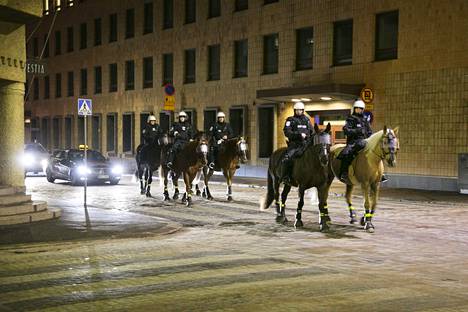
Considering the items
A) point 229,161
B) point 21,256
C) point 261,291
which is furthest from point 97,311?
point 229,161

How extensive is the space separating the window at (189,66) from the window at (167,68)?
58.7 inches

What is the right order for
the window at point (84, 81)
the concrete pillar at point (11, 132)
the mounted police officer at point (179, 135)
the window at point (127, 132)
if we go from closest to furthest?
the concrete pillar at point (11, 132) < the mounted police officer at point (179, 135) < the window at point (127, 132) < the window at point (84, 81)

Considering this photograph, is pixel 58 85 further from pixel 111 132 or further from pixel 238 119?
pixel 238 119

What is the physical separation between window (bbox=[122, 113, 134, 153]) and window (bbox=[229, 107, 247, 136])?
10.9 metres

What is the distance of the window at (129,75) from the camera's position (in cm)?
4698

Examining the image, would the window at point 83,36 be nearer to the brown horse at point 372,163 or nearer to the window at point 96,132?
the window at point 96,132

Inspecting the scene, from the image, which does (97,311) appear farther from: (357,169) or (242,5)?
(242,5)

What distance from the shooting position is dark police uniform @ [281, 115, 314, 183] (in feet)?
52.0

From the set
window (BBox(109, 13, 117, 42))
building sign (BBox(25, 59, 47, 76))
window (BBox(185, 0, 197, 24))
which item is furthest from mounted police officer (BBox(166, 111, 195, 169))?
window (BBox(109, 13, 117, 42))

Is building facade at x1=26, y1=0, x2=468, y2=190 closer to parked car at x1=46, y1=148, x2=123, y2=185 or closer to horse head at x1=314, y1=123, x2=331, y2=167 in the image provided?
parked car at x1=46, y1=148, x2=123, y2=185

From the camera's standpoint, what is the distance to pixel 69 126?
182ft

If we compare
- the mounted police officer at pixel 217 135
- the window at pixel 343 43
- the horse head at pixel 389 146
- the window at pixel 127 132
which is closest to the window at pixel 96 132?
the window at pixel 127 132

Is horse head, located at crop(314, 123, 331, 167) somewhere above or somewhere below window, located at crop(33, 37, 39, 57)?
below

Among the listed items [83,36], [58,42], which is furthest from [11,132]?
[58,42]
